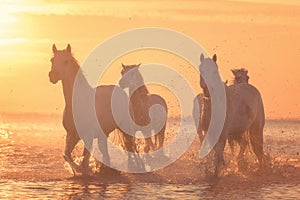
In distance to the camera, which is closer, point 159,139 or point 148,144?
point 148,144

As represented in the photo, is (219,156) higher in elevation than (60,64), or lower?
lower

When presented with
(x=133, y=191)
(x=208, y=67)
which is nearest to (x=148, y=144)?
(x=208, y=67)

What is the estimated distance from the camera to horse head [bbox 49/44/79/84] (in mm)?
14562

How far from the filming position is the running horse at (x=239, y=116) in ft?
47.7

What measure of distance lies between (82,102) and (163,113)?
5732 mm

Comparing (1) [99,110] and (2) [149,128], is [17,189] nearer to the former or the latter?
(1) [99,110]

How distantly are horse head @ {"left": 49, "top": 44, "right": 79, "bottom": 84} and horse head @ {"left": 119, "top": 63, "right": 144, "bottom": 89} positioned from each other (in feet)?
7.17

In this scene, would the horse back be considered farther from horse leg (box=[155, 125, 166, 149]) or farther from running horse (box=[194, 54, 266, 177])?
horse leg (box=[155, 125, 166, 149])

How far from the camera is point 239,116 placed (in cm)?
1598

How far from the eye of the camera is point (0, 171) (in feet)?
54.6

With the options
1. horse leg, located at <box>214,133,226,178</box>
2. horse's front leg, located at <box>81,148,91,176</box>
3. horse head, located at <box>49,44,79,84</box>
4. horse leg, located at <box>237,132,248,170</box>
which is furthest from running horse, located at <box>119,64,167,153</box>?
horse leg, located at <box>214,133,226,178</box>

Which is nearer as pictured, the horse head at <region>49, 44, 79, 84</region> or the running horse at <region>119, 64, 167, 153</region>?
the horse head at <region>49, 44, 79, 84</region>

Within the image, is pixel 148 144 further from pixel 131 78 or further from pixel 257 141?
pixel 257 141

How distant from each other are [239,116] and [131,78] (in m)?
2.60
